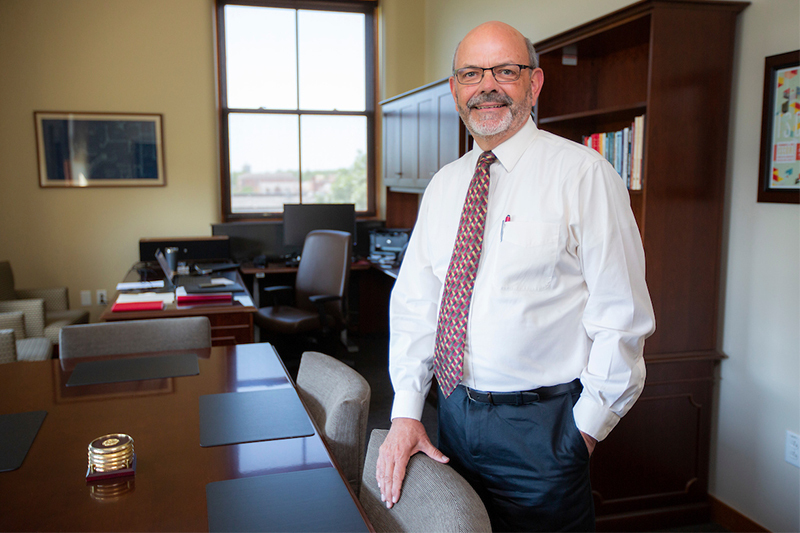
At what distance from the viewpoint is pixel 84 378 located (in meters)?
1.90

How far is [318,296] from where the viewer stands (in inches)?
175

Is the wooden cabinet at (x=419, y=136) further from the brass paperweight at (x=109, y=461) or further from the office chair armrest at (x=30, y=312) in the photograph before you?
the brass paperweight at (x=109, y=461)

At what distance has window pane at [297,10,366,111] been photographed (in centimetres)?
557

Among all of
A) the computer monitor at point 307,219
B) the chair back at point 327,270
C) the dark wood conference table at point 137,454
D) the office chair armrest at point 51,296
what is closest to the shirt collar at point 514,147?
the dark wood conference table at point 137,454

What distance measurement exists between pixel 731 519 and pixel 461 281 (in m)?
1.86

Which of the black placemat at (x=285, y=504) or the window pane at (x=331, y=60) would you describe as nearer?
the black placemat at (x=285, y=504)

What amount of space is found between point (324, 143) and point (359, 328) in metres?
1.70

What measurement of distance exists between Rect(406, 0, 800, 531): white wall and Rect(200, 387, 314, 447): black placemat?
176 cm

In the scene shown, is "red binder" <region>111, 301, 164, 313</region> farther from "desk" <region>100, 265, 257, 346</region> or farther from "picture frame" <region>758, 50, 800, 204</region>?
"picture frame" <region>758, 50, 800, 204</region>

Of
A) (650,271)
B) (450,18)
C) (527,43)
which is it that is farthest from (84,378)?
(450,18)

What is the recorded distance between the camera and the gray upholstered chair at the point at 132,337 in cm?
225

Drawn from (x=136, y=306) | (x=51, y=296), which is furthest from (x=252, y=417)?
(x=51, y=296)

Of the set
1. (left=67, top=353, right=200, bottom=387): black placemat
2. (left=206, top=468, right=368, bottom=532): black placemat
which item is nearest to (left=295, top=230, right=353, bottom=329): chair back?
(left=67, top=353, right=200, bottom=387): black placemat

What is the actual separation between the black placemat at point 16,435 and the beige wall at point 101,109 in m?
3.86
